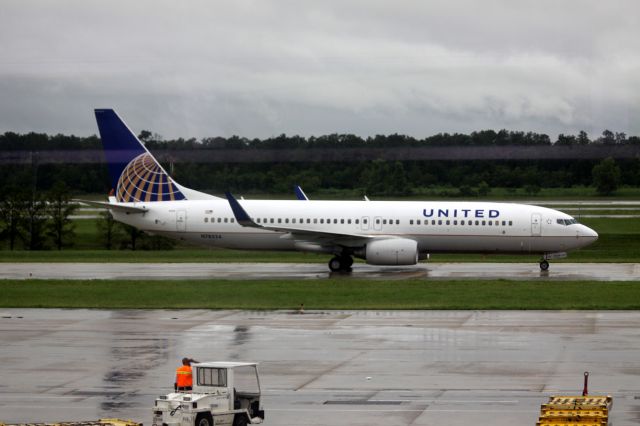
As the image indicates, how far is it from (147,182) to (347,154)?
22.6 m

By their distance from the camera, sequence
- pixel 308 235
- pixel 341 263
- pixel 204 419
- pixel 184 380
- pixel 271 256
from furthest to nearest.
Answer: pixel 271 256, pixel 341 263, pixel 308 235, pixel 184 380, pixel 204 419

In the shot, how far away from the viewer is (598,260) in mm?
54250

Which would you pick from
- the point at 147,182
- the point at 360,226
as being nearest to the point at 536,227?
the point at 360,226

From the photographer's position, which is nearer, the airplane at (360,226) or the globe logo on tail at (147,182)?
the airplane at (360,226)

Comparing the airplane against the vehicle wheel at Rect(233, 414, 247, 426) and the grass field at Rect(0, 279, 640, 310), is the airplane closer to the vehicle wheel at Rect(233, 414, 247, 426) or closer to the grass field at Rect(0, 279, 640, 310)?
the grass field at Rect(0, 279, 640, 310)

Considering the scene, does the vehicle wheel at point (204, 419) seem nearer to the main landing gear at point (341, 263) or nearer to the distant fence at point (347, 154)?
the main landing gear at point (341, 263)

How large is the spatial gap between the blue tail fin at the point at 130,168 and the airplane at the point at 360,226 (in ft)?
0.27

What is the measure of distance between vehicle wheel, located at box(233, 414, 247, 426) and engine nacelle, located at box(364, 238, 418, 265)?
96.4ft

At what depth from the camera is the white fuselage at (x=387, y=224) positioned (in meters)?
47.2

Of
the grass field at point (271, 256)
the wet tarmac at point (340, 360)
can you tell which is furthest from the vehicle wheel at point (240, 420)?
the grass field at point (271, 256)

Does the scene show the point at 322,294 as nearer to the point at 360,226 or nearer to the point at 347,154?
the point at 360,226

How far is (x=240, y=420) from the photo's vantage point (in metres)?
16.5

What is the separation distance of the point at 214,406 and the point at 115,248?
5604 cm

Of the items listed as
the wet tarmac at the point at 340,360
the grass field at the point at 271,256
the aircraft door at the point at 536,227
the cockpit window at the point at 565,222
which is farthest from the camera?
the grass field at the point at 271,256
